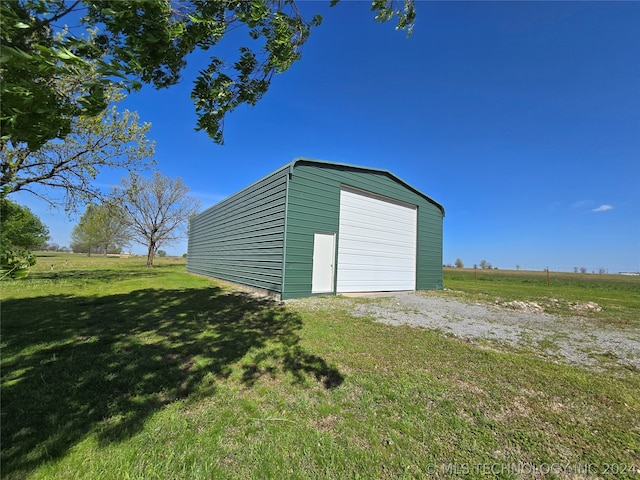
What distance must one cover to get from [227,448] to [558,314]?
8.92 meters

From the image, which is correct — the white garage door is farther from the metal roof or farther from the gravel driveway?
the gravel driveway

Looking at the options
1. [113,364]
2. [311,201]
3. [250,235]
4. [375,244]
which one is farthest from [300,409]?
[250,235]

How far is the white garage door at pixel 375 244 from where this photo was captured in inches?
402

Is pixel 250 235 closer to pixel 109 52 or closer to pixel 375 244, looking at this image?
pixel 375 244

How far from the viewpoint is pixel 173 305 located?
23.4 ft

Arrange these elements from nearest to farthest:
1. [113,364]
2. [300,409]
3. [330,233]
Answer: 1. [300,409]
2. [113,364]
3. [330,233]

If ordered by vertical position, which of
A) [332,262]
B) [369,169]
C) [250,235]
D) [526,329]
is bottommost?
A: [526,329]

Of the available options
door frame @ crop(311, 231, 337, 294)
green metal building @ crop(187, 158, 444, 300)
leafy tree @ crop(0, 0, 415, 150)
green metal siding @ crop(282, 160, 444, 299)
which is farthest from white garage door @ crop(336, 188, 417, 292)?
leafy tree @ crop(0, 0, 415, 150)

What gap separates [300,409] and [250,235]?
364 inches

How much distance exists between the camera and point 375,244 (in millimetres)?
11102

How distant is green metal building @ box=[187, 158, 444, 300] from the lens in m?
8.88

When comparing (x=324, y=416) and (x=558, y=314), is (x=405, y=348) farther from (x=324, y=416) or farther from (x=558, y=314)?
(x=558, y=314)

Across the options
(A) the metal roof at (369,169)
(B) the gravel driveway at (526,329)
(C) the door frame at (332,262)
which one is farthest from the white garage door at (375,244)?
(B) the gravel driveway at (526,329)

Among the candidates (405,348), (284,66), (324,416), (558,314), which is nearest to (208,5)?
(284,66)
